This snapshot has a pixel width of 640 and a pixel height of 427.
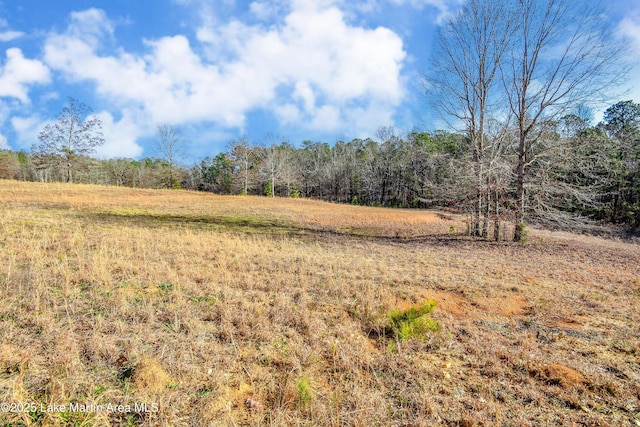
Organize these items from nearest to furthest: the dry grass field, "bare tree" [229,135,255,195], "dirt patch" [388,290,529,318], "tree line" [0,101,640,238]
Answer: the dry grass field, "dirt patch" [388,290,529,318], "tree line" [0,101,640,238], "bare tree" [229,135,255,195]

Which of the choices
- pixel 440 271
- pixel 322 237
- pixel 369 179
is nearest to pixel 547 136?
pixel 440 271

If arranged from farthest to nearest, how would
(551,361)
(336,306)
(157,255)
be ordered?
(157,255) → (336,306) → (551,361)

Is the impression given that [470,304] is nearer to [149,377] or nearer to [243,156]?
[149,377]

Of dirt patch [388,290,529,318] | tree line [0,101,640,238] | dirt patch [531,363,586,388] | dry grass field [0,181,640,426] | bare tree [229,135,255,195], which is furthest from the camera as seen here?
bare tree [229,135,255,195]

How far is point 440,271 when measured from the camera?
8.15 metres

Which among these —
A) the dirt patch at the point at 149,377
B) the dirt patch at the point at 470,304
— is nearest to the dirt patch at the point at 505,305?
A: the dirt patch at the point at 470,304

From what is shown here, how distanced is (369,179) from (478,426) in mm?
52019

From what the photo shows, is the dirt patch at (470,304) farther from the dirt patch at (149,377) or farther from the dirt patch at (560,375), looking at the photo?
→ the dirt patch at (149,377)

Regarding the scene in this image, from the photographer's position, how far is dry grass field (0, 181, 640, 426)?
266cm

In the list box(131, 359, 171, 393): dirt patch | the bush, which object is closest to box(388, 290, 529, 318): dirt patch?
the bush

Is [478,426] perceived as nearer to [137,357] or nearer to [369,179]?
[137,357]

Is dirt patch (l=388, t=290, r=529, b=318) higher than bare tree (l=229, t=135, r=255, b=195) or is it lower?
lower

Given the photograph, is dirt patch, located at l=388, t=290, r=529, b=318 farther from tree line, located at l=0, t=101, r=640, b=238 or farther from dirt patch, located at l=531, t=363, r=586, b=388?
tree line, located at l=0, t=101, r=640, b=238

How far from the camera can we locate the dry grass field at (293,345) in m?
2.66
